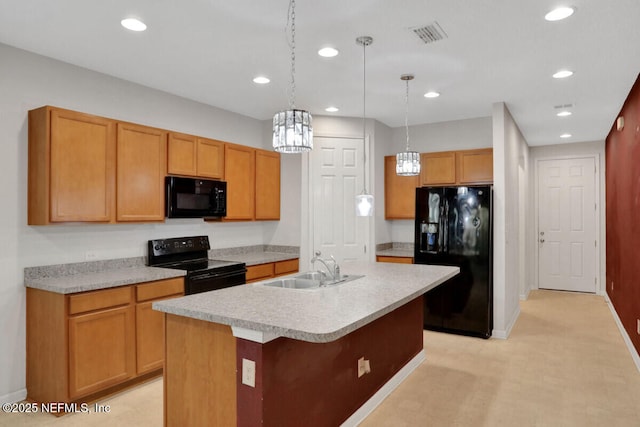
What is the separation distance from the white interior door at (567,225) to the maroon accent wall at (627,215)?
4.26 ft

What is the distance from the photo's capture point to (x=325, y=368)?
7.68 feet

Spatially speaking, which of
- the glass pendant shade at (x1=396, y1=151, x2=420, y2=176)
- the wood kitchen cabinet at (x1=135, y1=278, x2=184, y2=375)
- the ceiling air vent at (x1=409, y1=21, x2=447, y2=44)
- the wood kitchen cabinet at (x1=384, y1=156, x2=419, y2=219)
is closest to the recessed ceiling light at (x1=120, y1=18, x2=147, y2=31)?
the ceiling air vent at (x1=409, y1=21, x2=447, y2=44)

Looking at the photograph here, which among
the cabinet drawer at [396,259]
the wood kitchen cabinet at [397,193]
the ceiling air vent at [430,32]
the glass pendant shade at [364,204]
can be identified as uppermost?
the ceiling air vent at [430,32]

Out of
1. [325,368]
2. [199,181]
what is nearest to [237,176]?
[199,181]

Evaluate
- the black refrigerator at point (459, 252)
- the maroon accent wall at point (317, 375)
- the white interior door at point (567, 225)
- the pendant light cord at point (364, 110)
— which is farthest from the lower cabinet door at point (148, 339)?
the white interior door at point (567, 225)

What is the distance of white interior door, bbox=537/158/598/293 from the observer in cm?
680

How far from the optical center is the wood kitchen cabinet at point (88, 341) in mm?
2789

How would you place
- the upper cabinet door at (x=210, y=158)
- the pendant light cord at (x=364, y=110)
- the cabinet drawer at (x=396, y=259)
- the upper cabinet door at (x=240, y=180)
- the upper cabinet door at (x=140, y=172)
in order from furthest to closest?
the cabinet drawer at (x=396, y=259)
the upper cabinet door at (x=240, y=180)
the upper cabinet door at (x=210, y=158)
the upper cabinet door at (x=140, y=172)
the pendant light cord at (x=364, y=110)

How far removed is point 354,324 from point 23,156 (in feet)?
9.51

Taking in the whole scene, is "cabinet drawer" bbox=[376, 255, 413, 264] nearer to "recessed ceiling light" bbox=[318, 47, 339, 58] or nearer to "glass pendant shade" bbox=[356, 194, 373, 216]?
"glass pendant shade" bbox=[356, 194, 373, 216]

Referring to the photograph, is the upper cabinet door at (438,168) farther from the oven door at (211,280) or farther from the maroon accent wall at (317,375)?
the oven door at (211,280)

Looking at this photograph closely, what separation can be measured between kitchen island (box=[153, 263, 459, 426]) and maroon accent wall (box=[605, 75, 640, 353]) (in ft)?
8.15

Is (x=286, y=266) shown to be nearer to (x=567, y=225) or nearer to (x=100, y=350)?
(x=100, y=350)

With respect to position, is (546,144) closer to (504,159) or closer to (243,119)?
(504,159)
